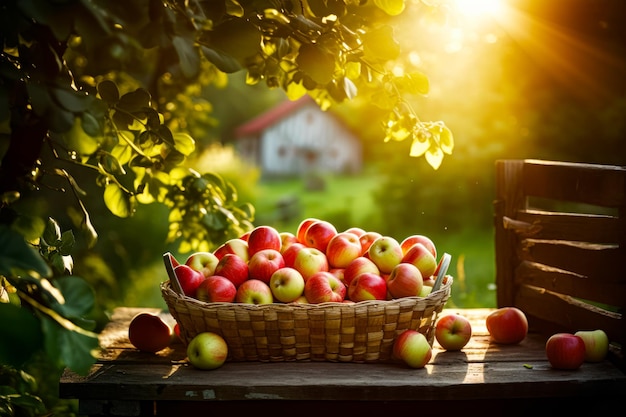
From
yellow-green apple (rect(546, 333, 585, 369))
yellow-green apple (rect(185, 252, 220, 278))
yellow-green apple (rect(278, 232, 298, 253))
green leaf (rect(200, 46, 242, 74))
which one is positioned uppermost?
green leaf (rect(200, 46, 242, 74))

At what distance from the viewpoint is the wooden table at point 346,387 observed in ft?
7.35

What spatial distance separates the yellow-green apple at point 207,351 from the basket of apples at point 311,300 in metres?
0.04

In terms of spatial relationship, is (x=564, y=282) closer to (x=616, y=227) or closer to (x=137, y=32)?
(x=616, y=227)

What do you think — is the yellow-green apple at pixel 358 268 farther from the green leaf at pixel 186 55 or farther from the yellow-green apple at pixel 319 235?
the green leaf at pixel 186 55

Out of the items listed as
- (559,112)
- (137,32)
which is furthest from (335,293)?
(559,112)

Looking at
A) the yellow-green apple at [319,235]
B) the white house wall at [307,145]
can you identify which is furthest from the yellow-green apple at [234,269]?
the white house wall at [307,145]

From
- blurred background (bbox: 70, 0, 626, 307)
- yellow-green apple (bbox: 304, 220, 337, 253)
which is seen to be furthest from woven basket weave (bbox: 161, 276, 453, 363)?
blurred background (bbox: 70, 0, 626, 307)

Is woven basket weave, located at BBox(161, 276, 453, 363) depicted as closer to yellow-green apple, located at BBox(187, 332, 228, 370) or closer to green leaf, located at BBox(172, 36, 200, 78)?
yellow-green apple, located at BBox(187, 332, 228, 370)

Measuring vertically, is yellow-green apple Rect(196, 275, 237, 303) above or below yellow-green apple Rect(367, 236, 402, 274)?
below

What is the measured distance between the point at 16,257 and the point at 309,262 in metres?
1.40

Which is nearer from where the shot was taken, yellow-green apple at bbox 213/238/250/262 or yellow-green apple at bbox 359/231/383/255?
yellow-green apple at bbox 213/238/250/262

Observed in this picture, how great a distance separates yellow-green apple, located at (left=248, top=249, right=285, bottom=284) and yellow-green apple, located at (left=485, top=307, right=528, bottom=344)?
870 millimetres

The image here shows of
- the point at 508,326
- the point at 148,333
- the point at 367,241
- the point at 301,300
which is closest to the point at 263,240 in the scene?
the point at 301,300

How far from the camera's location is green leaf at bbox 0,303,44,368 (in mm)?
1227
